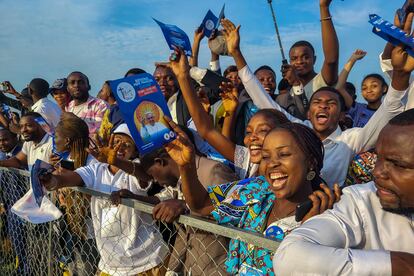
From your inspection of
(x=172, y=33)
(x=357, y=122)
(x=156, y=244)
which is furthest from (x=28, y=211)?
(x=357, y=122)

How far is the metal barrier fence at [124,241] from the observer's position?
2750 millimetres

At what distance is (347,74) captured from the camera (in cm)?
434

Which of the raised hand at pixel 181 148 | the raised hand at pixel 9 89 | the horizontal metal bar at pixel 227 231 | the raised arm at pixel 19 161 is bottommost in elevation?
the raised arm at pixel 19 161

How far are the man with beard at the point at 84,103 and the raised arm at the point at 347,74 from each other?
118 inches

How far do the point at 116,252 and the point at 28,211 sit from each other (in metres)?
0.81

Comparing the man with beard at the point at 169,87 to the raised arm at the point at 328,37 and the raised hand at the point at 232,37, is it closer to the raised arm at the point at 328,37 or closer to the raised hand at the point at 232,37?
the raised hand at the point at 232,37

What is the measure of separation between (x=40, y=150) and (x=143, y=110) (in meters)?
3.00

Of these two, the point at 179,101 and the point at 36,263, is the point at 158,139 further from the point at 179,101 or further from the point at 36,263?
the point at 36,263

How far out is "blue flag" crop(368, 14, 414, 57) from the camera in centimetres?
211

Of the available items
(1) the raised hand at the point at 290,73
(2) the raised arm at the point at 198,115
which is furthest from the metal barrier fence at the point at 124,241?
(1) the raised hand at the point at 290,73

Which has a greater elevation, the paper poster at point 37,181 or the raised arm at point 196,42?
the raised arm at point 196,42

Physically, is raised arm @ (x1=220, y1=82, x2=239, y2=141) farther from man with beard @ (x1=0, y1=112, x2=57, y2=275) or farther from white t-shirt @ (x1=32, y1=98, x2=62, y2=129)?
white t-shirt @ (x1=32, y1=98, x2=62, y2=129)

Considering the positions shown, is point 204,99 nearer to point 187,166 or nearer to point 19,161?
point 187,166

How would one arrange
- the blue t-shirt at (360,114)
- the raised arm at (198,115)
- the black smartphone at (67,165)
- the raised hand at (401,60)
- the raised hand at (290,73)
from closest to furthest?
the raised hand at (401,60) < the raised arm at (198,115) < the black smartphone at (67,165) < the raised hand at (290,73) < the blue t-shirt at (360,114)
